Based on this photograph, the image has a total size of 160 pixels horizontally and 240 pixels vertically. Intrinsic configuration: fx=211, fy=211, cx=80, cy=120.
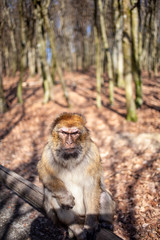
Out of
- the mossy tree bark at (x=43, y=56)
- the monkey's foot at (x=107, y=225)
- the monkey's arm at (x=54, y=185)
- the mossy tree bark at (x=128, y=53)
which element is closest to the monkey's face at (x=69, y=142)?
the monkey's arm at (x=54, y=185)

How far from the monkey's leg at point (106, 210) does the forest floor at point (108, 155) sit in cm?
81

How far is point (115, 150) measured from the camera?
593cm

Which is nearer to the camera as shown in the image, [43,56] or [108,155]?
[108,155]

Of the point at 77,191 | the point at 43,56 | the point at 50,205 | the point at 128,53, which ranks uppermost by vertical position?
the point at 128,53

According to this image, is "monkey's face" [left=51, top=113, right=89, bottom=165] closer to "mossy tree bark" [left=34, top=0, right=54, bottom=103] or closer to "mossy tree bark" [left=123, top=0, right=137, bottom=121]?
"mossy tree bark" [left=123, top=0, right=137, bottom=121]

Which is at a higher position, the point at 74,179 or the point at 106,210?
the point at 74,179

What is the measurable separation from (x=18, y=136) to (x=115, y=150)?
3648 mm

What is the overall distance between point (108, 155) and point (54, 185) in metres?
3.51

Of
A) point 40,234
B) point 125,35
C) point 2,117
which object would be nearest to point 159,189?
point 40,234

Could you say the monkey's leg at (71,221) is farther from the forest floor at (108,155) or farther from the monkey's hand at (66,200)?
the forest floor at (108,155)

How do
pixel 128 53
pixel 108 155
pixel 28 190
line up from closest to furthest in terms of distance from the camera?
pixel 28 190 → pixel 108 155 → pixel 128 53

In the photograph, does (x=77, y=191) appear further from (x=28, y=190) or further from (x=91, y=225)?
(x=28, y=190)

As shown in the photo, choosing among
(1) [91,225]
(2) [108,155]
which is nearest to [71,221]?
(1) [91,225]

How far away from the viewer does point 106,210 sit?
2.58 m
